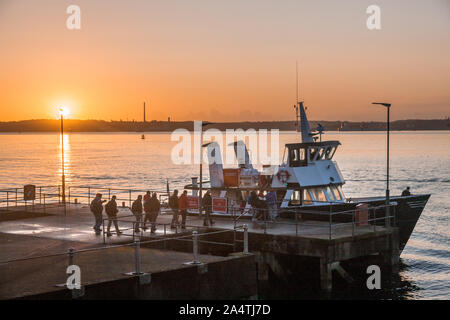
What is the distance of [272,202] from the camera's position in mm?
28266

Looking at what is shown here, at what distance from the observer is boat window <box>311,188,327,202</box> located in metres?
29.9

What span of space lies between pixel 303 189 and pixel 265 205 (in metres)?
2.66

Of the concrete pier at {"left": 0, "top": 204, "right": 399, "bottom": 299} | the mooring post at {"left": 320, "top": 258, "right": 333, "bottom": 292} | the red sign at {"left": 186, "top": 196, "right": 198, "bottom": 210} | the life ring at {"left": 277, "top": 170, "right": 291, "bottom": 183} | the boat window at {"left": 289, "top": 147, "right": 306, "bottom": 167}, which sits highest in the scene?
the boat window at {"left": 289, "top": 147, "right": 306, "bottom": 167}

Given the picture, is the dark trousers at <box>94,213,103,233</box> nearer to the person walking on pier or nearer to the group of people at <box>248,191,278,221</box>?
the person walking on pier

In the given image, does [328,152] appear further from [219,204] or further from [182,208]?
[182,208]

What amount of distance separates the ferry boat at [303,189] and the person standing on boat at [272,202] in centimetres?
36

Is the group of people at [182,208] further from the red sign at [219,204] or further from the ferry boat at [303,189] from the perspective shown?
the ferry boat at [303,189]

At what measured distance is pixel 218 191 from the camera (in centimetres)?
3216

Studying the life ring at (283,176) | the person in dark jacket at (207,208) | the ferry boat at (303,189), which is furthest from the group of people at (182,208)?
the life ring at (283,176)

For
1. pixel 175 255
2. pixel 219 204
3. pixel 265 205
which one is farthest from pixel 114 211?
pixel 265 205

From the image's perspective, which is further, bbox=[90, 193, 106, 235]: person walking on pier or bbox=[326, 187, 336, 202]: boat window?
bbox=[326, 187, 336, 202]: boat window

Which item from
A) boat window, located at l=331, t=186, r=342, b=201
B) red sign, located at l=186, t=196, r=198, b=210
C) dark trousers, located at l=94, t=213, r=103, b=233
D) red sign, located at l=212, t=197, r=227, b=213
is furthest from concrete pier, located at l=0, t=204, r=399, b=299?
boat window, located at l=331, t=186, r=342, b=201

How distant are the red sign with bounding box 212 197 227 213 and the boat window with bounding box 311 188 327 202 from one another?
4.36m

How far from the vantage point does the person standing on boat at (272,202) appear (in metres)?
28.1
